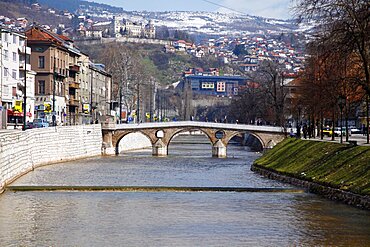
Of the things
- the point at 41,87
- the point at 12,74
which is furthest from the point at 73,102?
the point at 12,74

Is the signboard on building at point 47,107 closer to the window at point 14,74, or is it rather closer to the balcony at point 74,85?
the window at point 14,74

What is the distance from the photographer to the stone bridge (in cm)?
11638

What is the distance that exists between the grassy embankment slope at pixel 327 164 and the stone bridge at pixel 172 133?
4025 centimetres

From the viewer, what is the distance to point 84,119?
461 ft

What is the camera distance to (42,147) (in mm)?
80375

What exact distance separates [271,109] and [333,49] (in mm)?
97946

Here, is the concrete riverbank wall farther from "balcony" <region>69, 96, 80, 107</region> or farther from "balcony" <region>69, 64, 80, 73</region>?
"balcony" <region>69, 64, 80, 73</region>

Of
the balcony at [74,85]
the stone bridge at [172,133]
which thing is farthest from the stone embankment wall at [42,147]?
the balcony at [74,85]

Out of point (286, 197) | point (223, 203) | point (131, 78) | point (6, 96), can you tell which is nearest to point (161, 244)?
point (223, 203)

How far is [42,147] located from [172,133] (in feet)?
138

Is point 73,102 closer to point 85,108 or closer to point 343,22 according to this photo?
point 85,108

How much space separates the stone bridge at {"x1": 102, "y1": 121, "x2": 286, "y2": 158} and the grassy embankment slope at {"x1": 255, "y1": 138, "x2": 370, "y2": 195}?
40246mm

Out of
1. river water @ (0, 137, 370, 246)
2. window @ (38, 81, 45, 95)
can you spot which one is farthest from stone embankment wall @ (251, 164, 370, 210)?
window @ (38, 81, 45, 95)

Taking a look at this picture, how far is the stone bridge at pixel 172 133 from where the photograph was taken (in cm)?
11638
